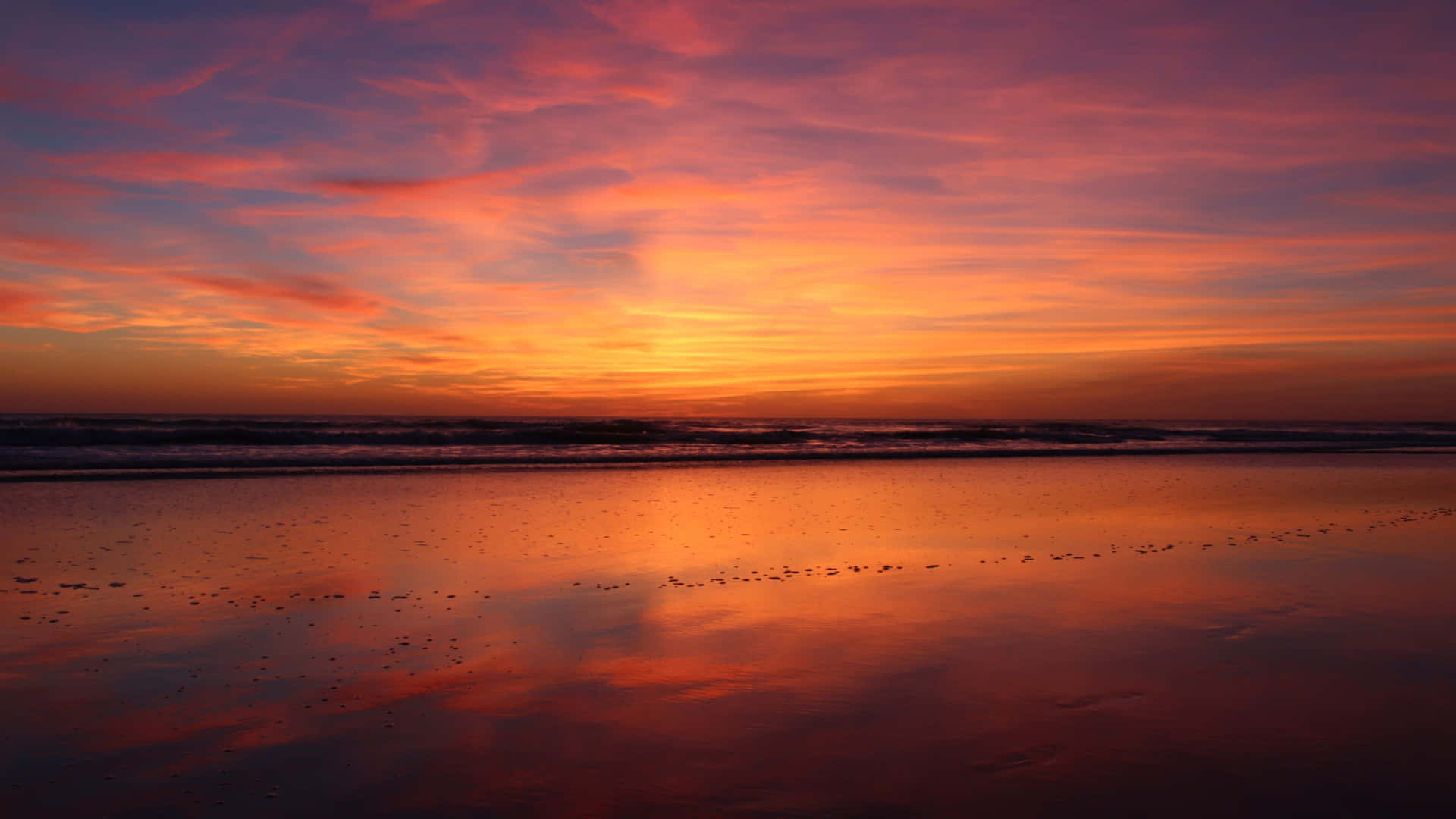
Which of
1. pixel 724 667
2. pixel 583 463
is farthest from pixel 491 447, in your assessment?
pixel 724 667

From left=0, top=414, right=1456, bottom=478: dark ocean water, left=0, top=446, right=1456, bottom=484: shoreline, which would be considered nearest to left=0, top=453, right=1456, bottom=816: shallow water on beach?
left=0, top=446, right=1456, bottom=484: shoreline

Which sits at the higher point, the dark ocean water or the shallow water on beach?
the dark ocean water

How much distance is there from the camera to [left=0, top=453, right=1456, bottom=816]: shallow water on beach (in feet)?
14.1

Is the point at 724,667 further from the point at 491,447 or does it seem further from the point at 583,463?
the point at 491,447

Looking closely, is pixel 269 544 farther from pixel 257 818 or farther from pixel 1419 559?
pixel 1419 559

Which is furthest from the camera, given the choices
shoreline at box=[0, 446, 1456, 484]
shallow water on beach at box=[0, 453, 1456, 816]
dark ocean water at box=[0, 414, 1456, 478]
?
dark ocean water at box=[0, 414, 1456, 478]

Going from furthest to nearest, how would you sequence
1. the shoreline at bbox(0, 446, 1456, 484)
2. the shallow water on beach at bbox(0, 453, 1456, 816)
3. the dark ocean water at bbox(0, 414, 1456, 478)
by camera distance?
the dark ocean water at bbox(0, 414, 1456, 478) < the shoreline at bbox(0, 446, 1456, 484) < the shallow water on beach at bbox(0, 453, 1456, 816)

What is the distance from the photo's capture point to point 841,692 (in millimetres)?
5660

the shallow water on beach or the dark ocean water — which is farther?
the dark ocean water

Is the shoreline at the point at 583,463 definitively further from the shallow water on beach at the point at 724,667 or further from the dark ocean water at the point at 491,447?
the shallow water on beach at the point at 724,667

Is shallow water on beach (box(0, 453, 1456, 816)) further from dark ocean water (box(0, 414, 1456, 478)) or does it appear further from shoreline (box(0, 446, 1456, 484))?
dark ocean water (box(0, 414, 1456, 478))

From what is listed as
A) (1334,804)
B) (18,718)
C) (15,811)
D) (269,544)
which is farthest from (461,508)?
(1334,804)

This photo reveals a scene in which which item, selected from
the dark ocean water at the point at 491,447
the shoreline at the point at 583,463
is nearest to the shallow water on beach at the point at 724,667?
the shoreline at the point at 583,463

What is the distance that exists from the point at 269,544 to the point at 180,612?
3666mm
